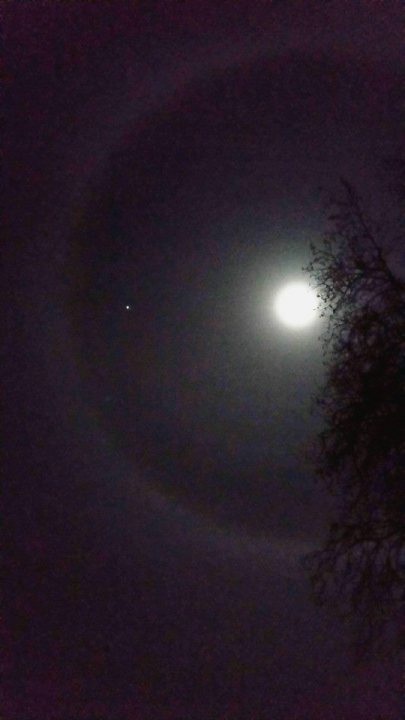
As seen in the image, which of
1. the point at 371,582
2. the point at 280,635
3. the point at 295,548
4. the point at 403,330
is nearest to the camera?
the point at 403,330

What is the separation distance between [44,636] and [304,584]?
1757 millimetres

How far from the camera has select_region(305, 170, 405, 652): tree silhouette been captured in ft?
10.7

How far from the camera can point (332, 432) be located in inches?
143

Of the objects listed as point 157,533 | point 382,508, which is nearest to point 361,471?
point 382,508

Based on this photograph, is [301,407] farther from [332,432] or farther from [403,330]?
[403,330]

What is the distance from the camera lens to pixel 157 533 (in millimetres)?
4305

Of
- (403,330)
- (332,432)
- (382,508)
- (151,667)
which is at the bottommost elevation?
(151,667)

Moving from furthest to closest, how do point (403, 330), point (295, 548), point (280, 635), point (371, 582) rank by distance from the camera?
point (295, 548) → point (280, 635) → point (371, 582) → point (403, 330)

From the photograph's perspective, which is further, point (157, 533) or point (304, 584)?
point (157, 533)

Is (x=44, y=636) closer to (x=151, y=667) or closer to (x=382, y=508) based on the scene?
(x=151, y=667)

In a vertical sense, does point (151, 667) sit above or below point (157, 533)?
below

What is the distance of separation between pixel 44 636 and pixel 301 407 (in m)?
2.41

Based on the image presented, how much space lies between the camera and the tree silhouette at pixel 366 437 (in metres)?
3.27

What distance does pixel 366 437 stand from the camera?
3375 mm
